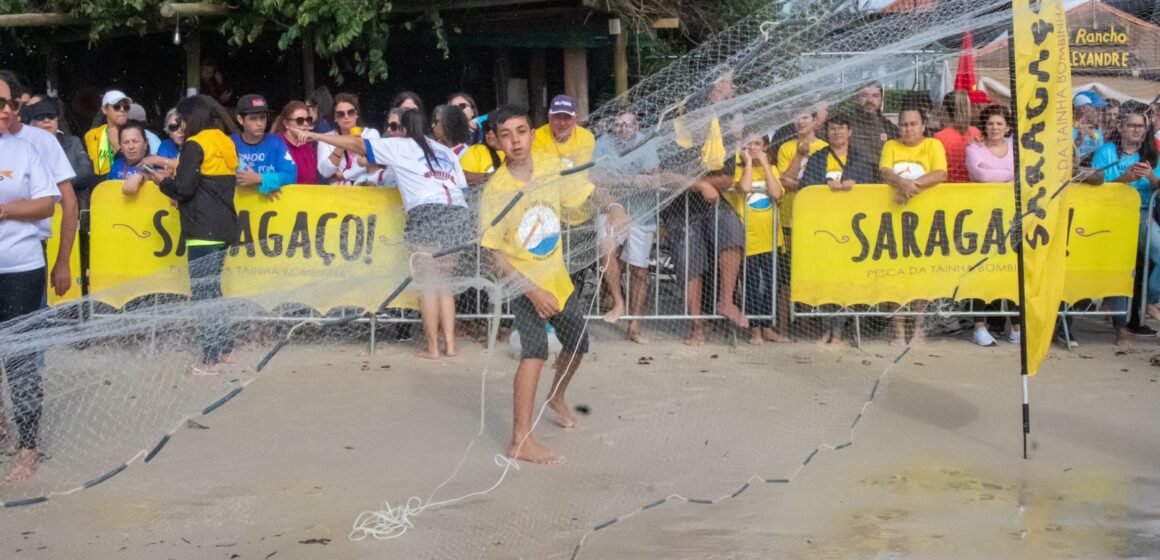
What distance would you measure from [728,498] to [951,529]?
3.15 feet

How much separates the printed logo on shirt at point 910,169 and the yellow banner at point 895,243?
147 millimetres

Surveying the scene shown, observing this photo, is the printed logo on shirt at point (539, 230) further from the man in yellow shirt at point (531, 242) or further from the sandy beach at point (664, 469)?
the sandy beach at point (664, 469)

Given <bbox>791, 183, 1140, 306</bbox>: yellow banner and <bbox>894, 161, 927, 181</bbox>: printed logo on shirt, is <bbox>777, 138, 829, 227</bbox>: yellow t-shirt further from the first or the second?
<bbox>894, 161, 927, 181</bbox>: printed logo on shirt

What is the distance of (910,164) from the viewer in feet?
28.9

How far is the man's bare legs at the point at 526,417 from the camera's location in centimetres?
607

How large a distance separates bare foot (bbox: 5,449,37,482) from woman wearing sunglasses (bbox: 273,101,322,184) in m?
3.73

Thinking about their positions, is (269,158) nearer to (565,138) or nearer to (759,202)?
(565,138)

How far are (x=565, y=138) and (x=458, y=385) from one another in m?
1.68

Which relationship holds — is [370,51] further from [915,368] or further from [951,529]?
[951,529]

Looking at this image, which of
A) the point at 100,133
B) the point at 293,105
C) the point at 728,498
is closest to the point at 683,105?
the point at 728,498

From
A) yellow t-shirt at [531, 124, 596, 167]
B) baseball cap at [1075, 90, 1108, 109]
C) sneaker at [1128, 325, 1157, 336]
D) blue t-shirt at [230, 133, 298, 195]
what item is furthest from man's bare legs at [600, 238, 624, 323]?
baseball cap at [1075, 90, 1108, 109]

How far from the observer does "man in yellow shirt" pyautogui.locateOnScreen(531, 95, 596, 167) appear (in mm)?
6216

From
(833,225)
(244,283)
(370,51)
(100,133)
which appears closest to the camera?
(244,283)

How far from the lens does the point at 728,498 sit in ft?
18.1
